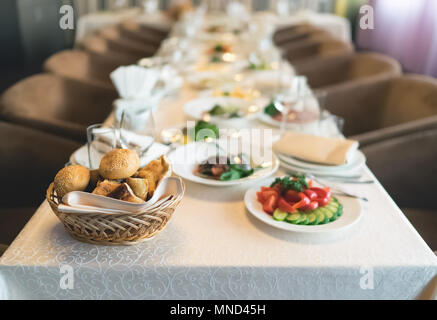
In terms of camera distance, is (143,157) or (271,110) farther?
(271,110)

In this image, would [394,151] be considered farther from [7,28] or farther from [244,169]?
[7,28]

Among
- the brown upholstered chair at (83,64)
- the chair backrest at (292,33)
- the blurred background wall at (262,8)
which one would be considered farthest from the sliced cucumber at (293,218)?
the blurred background wall at (262,8)

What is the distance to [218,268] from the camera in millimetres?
892

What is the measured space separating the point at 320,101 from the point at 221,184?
26.0 inches

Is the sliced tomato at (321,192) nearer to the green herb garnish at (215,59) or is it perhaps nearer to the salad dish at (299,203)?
the salad dish at (299,203)

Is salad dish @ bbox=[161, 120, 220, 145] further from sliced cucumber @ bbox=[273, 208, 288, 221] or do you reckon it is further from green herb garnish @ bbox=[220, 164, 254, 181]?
sliced cucumber @ bbox=[273, 208, 288, 221]

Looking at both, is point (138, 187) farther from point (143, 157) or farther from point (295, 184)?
point (295, 184)

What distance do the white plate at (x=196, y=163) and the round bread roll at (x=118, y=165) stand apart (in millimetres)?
231

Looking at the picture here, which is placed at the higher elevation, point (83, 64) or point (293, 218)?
point (293, 218)

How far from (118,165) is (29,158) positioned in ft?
2.83

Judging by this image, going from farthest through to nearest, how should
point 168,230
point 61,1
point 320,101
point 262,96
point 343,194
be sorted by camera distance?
point 61,1
point 262,96
point 320,101
point 343,194
point 168,230

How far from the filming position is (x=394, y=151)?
1.66 m

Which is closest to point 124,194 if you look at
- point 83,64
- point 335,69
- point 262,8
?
point 83,64

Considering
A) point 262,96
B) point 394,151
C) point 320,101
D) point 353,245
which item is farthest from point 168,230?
point 262,96
